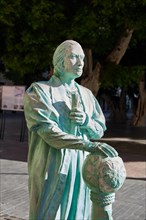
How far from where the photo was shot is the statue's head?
9.47ft

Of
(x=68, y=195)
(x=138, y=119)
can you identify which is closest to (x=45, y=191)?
(x=68, y=195)

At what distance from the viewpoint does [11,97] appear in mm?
15031

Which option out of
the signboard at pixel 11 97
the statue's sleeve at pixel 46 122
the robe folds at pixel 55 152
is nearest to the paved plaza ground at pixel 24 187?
the signboard at pixel 11 97

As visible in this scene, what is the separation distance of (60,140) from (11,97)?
12543mm

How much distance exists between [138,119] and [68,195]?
2318 cm

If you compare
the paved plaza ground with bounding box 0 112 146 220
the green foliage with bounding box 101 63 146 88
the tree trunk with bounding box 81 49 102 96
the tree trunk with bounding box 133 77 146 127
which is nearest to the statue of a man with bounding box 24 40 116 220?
the paved plaza ground with bounding box 0 112 146 220

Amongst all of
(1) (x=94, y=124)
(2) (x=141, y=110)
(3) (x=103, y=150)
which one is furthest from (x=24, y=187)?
(2) (x=141, y=110)

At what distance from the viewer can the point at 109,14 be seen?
11914mm

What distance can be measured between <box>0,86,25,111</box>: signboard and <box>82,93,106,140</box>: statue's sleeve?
11959 millimetres

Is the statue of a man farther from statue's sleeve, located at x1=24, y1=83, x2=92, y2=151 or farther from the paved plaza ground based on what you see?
the paved plaza ground

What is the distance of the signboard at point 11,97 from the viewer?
48.9 ft

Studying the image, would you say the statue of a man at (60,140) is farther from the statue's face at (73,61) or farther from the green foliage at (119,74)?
the green foliage at (119,74)

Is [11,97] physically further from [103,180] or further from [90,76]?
[103,180]

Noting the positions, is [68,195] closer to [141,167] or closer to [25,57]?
[141,167]
